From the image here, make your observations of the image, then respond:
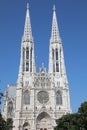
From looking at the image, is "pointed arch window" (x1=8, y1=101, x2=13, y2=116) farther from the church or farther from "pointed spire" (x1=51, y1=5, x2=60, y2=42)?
"pointed spire" (x1=51, y1=5, x2=60, y2=42)

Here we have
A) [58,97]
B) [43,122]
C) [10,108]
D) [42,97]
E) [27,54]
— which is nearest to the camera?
[43,122]

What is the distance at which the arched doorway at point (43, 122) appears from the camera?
8687 centimetres

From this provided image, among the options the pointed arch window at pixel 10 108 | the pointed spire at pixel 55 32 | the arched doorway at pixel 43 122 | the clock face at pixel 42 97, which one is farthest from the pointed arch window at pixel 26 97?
the pointed spire at pixel 55 32

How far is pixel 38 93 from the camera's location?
89.0 m

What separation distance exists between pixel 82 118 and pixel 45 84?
41.1m

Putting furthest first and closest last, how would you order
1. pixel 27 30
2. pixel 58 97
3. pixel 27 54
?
1. pixel 27 30
2. pixel 27 54
3. pixel 58 97

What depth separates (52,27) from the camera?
98125 mm

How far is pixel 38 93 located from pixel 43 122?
916 centimetres

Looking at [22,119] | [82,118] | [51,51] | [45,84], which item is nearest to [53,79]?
[45,84]

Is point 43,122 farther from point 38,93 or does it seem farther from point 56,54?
point 56,54

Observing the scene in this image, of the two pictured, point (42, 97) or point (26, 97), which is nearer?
point (26, 97)

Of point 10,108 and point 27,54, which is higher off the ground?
point 27,54

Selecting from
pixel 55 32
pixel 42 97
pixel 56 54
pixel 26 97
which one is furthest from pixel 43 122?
pixel 55 32

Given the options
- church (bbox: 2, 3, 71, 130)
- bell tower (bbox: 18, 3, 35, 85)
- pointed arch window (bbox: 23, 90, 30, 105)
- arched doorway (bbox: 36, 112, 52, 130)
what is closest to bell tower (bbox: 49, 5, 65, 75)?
church (bbox: 2, 3, 71, 130)
